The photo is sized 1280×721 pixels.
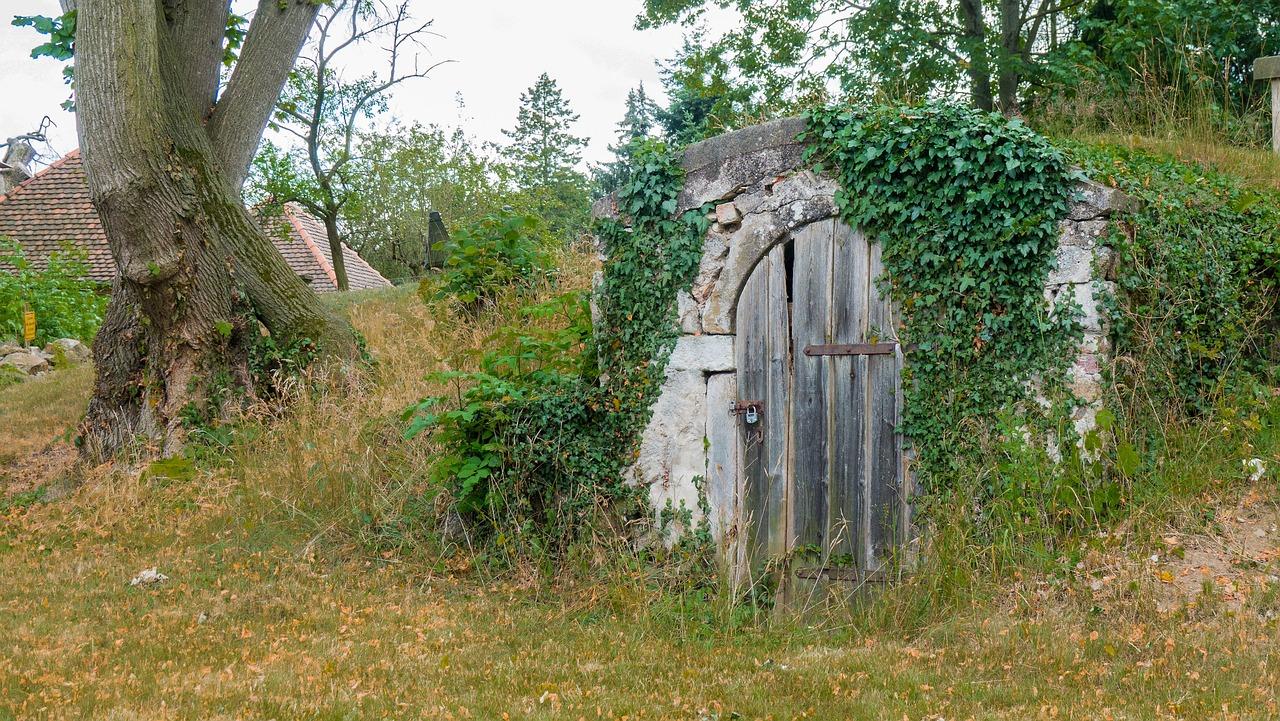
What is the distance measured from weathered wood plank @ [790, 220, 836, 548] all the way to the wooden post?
17.5 feet

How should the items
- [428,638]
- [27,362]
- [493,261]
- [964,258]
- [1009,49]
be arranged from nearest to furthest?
[428,638]
[964,258]
[493,261]
[1009,49]
[27,362]

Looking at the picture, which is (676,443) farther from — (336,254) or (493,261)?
(336,254)

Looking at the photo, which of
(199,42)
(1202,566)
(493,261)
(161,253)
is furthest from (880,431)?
(199,42)

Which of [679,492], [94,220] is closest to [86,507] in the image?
[679,492]

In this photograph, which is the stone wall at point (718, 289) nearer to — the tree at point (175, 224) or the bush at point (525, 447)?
the bush at point (525, 447)

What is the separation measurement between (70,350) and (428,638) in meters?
14.4

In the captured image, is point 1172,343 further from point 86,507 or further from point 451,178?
point 451,178

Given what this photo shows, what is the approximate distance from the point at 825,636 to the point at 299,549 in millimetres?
3819

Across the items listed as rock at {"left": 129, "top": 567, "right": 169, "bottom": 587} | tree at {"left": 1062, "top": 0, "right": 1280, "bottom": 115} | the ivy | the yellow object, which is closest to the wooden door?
the ivy

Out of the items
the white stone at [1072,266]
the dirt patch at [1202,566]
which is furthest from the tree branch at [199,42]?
the dirt patch at [1202,566]

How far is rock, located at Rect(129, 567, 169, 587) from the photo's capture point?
593 centimetres

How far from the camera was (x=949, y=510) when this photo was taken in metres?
5.23

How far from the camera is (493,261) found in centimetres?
1028

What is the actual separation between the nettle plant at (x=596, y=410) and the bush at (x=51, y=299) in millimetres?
14684
